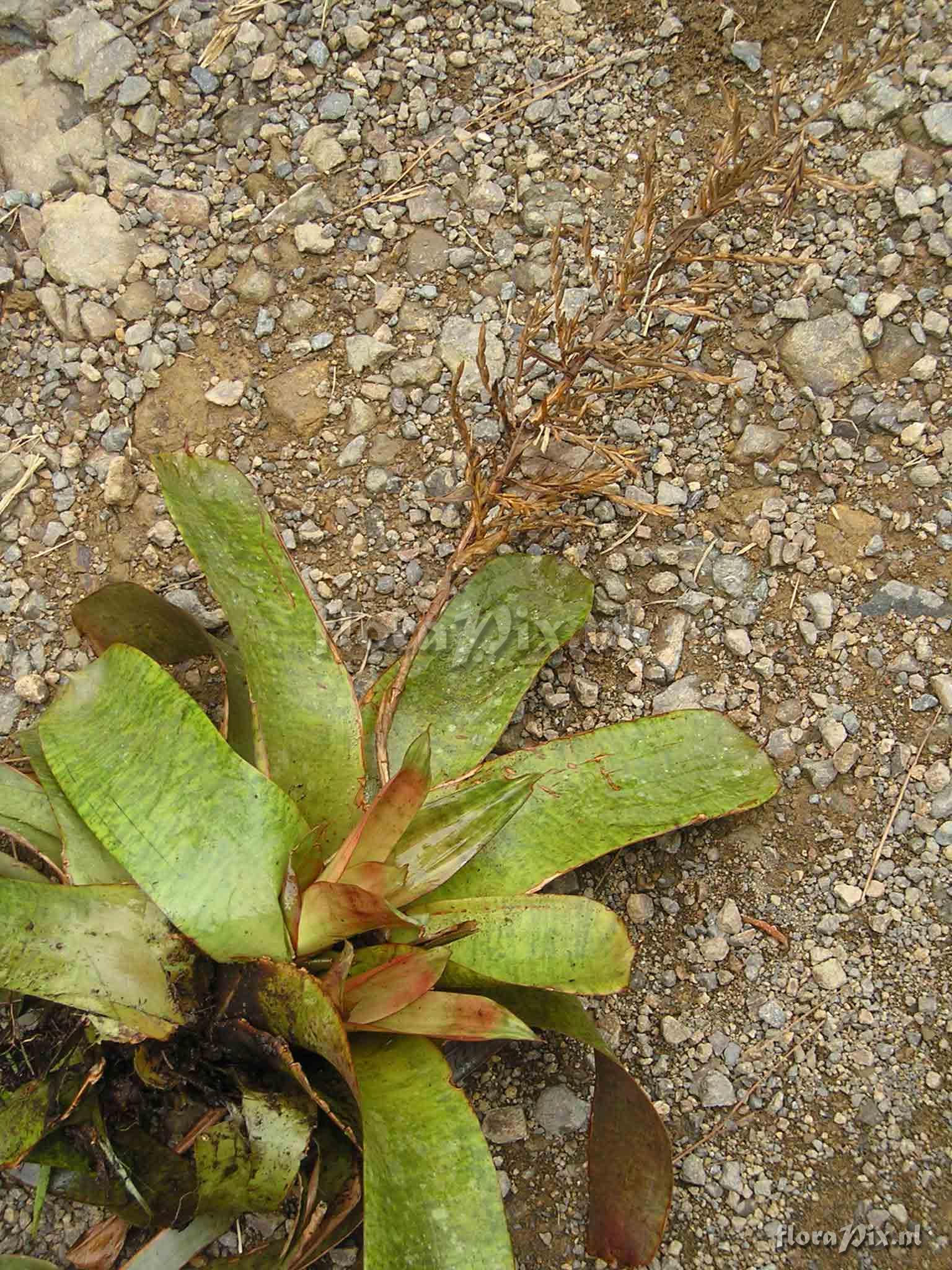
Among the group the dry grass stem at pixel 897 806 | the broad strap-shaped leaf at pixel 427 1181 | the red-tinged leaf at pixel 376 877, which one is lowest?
the dry grass stem at pixel 897 806

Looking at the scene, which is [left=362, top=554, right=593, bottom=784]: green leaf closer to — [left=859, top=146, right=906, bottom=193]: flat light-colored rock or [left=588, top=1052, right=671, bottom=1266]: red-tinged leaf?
[left=588, top=1052, right=671, bottom=1266]: red-tinged leaf

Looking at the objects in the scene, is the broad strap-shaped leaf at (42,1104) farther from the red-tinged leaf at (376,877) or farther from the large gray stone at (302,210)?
the large gray stone at (302,210)

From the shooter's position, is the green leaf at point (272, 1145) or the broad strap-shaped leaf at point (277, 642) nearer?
the green leaf at point (272, 1145)

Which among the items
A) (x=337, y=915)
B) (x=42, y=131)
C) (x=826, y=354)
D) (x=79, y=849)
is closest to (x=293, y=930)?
(x=337, y=915)

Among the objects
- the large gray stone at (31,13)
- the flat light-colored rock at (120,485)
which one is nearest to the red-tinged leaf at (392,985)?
the flat light-colored rock at (120,485)

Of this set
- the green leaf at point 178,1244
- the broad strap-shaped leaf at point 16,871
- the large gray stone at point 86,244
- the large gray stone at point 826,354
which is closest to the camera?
the green leaf at point 178,1244

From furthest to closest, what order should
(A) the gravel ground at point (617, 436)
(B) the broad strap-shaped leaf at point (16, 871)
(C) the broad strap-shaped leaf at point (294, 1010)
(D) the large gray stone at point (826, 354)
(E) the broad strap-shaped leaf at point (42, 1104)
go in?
1. (D) the large gray stone at point (826, 354)
2. (A) the gravel ground at point (617, 436)
3. (B) the broad strap-shaped leaf at point (16, 871)
4. (E) the broad strap-shaped leaf at point (42, 1104)
5. (C) the broad strap-shaped leaf at point (294, 1010)

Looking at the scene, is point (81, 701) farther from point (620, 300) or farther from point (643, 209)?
point (643, 209)

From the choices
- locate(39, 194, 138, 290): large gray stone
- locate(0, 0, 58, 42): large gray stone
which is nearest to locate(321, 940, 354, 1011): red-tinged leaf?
locate(39, 194, 138, 290): large gray stone

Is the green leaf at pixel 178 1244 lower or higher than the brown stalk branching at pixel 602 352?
lower
